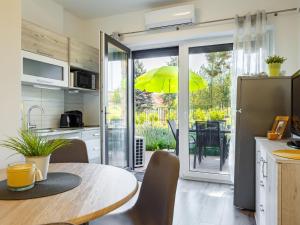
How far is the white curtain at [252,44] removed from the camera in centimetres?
291

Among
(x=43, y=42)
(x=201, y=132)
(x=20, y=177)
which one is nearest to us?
(x=20, y=177)

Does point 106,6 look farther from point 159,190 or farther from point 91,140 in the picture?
point 159,190

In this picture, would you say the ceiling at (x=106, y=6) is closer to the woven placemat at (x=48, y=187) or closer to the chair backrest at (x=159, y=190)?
the chair backrest at (x=159, y=190)

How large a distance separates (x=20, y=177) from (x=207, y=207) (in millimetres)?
2104

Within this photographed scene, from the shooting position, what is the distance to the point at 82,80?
3.41 m

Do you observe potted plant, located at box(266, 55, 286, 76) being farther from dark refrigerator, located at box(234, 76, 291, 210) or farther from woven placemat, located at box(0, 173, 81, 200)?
woven placemat, located at box(0, 173, 81, 200)

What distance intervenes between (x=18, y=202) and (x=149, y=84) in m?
3.47

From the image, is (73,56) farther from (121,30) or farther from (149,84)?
(149,84)

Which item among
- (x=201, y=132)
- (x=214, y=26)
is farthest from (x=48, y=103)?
(x=214, y=26)

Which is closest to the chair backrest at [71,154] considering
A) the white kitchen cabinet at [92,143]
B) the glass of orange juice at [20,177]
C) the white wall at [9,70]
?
the white wall at [9,70]

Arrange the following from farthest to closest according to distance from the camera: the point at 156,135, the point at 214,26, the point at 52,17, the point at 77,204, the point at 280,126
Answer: the point at 156,135
the point at 52,17
the point at 214,26
the point at 280,126
the point at 77,204

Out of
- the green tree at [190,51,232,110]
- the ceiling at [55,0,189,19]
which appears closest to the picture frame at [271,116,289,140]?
the green tree at [190,51,232,110]

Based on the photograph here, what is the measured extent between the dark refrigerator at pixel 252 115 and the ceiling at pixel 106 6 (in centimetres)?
177

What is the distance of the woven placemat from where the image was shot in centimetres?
99
